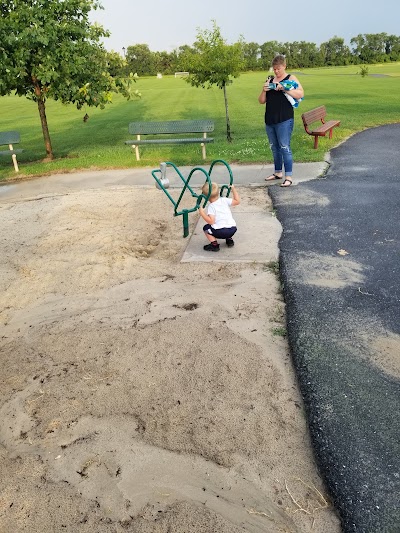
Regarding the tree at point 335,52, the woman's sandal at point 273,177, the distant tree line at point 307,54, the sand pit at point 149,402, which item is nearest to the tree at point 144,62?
the distant tree line at point 307,54

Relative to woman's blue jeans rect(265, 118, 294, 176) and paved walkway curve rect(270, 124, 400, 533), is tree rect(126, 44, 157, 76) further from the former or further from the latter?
paved walkway curve rect(270, 124, 400, 533)

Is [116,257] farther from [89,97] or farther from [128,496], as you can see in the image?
[89,97]

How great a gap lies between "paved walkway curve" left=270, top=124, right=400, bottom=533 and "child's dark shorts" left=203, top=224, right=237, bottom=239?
2.33ft

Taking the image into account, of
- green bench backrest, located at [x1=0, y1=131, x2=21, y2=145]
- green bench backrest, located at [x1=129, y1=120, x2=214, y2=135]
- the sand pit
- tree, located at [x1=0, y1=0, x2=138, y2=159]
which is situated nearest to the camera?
the sand pit

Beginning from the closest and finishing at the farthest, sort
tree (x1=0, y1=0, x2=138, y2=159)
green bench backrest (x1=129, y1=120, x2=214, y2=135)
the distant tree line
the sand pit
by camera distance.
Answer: the sand pit < tree (x1=0, y1=0, x2=138, y2=159) < green bench backrest (x1=129, y1=120, x2=214, y2=135) < the distant tree line

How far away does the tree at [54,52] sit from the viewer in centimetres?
Result: 1048

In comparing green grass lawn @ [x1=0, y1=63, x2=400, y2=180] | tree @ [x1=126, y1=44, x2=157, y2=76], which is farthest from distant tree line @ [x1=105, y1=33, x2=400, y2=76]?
green grass lawn @ [x1=0, y1=63, x2=400, y2=180]

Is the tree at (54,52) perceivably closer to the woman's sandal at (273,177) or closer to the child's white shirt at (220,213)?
the woman's sandal at (273,177)

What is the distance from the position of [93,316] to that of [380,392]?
2.90 meters

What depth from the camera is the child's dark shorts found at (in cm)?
630

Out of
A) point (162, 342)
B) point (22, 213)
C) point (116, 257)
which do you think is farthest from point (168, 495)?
point (22, 213)

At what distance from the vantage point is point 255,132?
15.8 metres

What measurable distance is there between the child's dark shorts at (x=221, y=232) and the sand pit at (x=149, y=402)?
496 mm

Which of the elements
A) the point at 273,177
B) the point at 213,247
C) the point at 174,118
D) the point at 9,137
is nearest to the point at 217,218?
the point at 213,247
